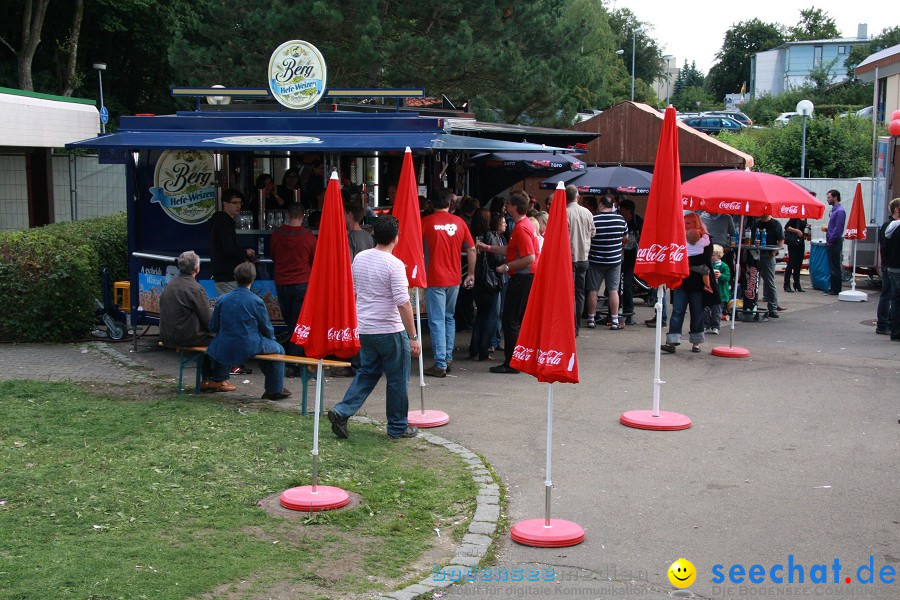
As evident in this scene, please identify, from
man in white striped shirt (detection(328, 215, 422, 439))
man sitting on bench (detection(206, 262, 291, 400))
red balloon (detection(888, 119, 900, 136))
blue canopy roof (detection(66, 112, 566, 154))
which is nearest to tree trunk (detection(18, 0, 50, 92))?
blue canopy roof (detection(66, 112, 566, 154))

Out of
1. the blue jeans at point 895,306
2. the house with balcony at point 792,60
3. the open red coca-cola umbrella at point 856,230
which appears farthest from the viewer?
the house with balcony at point 792,60

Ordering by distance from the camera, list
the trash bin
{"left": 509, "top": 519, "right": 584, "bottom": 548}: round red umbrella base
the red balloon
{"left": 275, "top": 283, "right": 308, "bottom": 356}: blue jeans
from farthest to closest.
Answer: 1. the trash bin
2. the red balloon
3. {"left": 275, "top": 283, "right": 308, "bottom": 356}: blue jeans
4. {"left": 509, "top": 519, "right": 584, "bottom": 548}: round red umbrella base

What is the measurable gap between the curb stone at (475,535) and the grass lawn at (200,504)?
0.10m

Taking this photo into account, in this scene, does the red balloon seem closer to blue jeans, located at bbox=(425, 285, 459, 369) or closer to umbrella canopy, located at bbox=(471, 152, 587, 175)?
umbrella canopy, located at bbox=(471, 152, 587, 175)

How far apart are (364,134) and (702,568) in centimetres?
671

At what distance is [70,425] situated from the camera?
8.16 meters

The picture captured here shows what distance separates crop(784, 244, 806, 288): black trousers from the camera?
59.6ft

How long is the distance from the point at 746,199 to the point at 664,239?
143 inches

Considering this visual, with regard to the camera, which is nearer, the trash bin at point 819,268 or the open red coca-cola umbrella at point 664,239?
the open red coca-cola umbrella at point 664,239

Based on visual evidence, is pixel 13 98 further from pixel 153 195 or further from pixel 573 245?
pixel 573 245

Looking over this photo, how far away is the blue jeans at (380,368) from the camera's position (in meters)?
7.69

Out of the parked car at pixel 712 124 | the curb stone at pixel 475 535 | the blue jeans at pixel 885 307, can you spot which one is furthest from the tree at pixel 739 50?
the curb stone at pixel 475 535

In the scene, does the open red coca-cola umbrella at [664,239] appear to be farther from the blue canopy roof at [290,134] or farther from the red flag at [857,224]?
the red flag at [857,224]

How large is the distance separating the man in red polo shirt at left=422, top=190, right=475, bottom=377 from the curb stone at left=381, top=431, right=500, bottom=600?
2.76m
